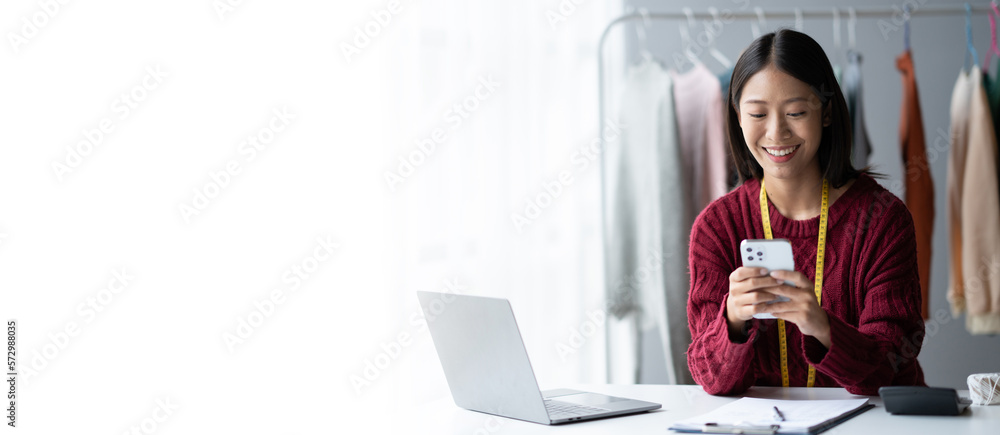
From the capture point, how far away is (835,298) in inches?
65.3

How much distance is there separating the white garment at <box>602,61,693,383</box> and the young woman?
101 cm

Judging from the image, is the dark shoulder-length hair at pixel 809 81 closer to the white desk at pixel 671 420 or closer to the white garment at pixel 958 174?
the white desk at pixel 671 420

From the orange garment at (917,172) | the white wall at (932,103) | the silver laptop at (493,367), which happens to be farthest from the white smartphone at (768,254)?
the white wall at (932,103)

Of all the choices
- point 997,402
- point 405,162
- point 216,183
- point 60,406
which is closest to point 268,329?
point 216,183

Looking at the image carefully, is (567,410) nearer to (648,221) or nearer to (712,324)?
(712,324)

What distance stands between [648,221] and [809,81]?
1278 millimetres

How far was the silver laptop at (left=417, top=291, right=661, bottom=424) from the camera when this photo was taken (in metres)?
1.29

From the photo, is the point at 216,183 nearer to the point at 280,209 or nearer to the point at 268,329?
the point at 280,209

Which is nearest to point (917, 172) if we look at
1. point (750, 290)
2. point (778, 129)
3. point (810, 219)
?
point (810, 219)

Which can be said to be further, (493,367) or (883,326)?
(883,326)

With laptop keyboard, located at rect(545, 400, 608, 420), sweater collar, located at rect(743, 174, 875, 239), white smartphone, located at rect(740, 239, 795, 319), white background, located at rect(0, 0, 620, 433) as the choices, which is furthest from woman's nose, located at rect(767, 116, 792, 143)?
white background, located at rect(0, 0, 620, 433)

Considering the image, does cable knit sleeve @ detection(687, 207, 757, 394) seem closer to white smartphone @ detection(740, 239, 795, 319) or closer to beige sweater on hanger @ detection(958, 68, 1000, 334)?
white smartphone @ detection(740, 239, 795, 319)

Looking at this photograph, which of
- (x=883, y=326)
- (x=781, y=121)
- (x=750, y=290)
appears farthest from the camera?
(x=781, y=121)

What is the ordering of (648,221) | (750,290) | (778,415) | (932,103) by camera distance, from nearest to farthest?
1. (778,415)
2. (750,290)
3. (648,221)
4. (932,103)
